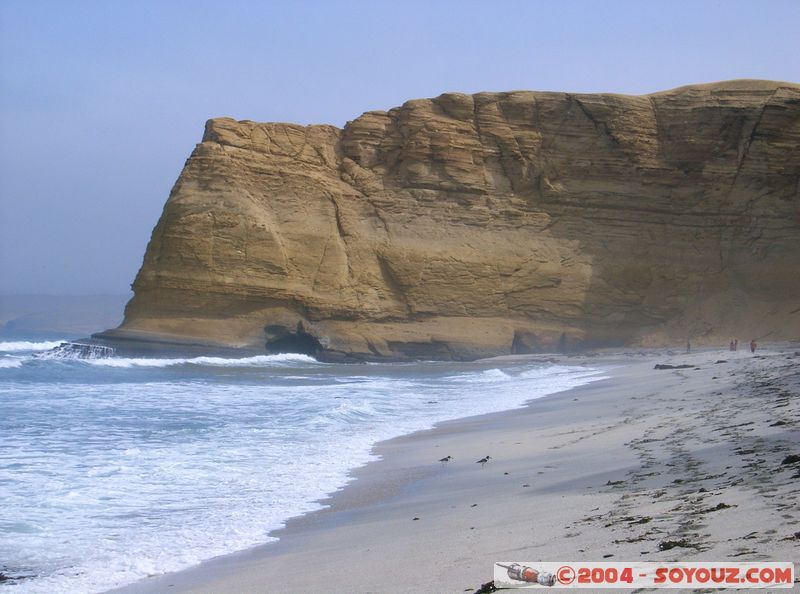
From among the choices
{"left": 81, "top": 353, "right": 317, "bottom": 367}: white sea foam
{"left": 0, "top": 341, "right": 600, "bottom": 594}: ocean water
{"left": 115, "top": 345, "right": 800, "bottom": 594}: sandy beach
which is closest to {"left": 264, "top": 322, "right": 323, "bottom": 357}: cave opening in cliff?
{"left": 81, "top": 353, "right": 317, "bottom": 367}: white sea foam

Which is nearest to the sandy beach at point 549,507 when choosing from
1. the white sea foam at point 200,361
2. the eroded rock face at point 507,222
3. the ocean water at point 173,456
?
the ocean water at point 173,456

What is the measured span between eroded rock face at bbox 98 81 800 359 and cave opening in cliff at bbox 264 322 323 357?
78mm

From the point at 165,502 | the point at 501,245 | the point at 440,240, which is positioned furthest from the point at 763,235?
the point at 165,502

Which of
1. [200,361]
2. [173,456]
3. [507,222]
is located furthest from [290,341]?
[173,456]

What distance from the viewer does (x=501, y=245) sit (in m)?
39.0

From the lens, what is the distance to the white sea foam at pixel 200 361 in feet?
99.9

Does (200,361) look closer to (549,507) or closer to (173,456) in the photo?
(173,456)

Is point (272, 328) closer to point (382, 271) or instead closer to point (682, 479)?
point (382, 271)

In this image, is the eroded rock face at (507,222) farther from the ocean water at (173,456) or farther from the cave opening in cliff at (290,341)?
the ocean water at (173,456)

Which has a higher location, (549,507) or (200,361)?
(549,507)

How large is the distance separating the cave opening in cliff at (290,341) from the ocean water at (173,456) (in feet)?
35.0

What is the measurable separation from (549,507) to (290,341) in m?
29.1

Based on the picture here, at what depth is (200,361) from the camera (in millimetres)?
31531

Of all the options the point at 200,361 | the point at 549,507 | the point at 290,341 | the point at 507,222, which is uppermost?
the point at 507,222
